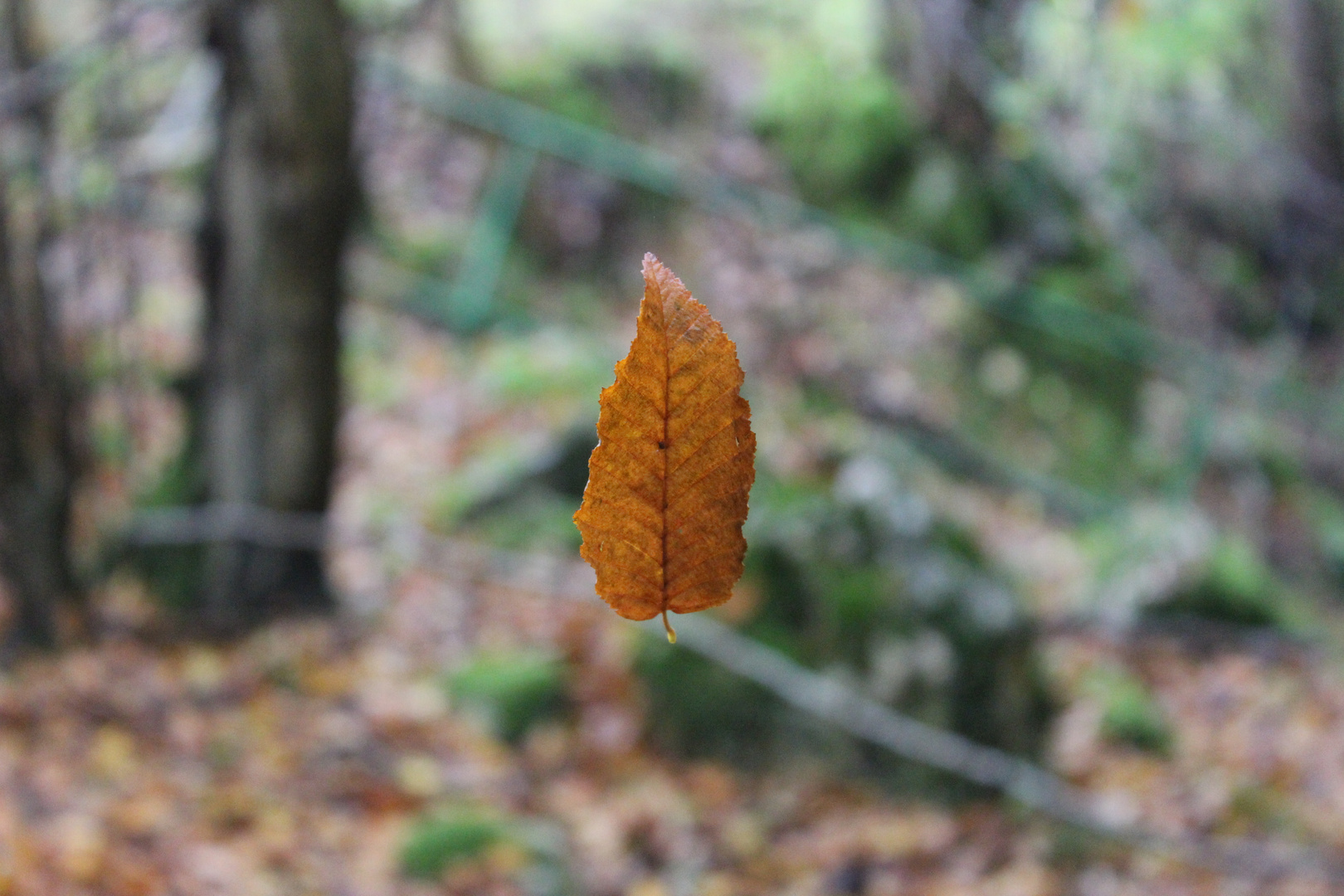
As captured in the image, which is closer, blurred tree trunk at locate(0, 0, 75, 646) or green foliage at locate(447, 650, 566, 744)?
blurred tree trunk at locate(0, 0, 75, 646)

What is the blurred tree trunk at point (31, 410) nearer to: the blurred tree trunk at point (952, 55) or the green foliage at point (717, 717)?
the green foliage at point (717, 717)

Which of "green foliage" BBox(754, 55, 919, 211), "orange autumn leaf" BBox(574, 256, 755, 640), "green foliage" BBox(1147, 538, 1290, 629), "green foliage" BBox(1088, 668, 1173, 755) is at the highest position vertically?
"green foliage" BBox(754, 55, 919, 211)

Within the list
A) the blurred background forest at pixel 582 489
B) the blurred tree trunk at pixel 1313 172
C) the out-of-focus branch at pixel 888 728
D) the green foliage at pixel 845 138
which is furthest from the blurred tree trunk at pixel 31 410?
the blurred tree trunk at pixel 1313 172

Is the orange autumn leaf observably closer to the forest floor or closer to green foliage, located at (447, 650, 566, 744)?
the forest floor

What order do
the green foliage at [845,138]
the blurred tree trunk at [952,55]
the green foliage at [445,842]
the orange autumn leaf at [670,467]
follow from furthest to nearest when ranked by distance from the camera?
the green foliage at [845,138] → the blurred tree trunk at [952,55] → the green foliage at [445,842] → the orange autumn leaf at [670,467]

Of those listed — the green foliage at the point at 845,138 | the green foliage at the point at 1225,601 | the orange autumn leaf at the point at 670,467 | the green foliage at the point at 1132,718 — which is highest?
the green foliage at the point at 845,138

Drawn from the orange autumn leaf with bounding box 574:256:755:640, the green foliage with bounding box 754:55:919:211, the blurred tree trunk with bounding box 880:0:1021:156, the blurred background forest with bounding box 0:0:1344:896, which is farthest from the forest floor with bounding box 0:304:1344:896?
the green foliage with bounding box 754:55:919:211

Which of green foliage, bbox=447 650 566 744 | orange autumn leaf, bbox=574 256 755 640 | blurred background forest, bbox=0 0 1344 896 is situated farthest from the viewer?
green foliage, bbox=447 650 566 744

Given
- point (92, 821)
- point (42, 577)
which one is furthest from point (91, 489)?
point (92, 821)
